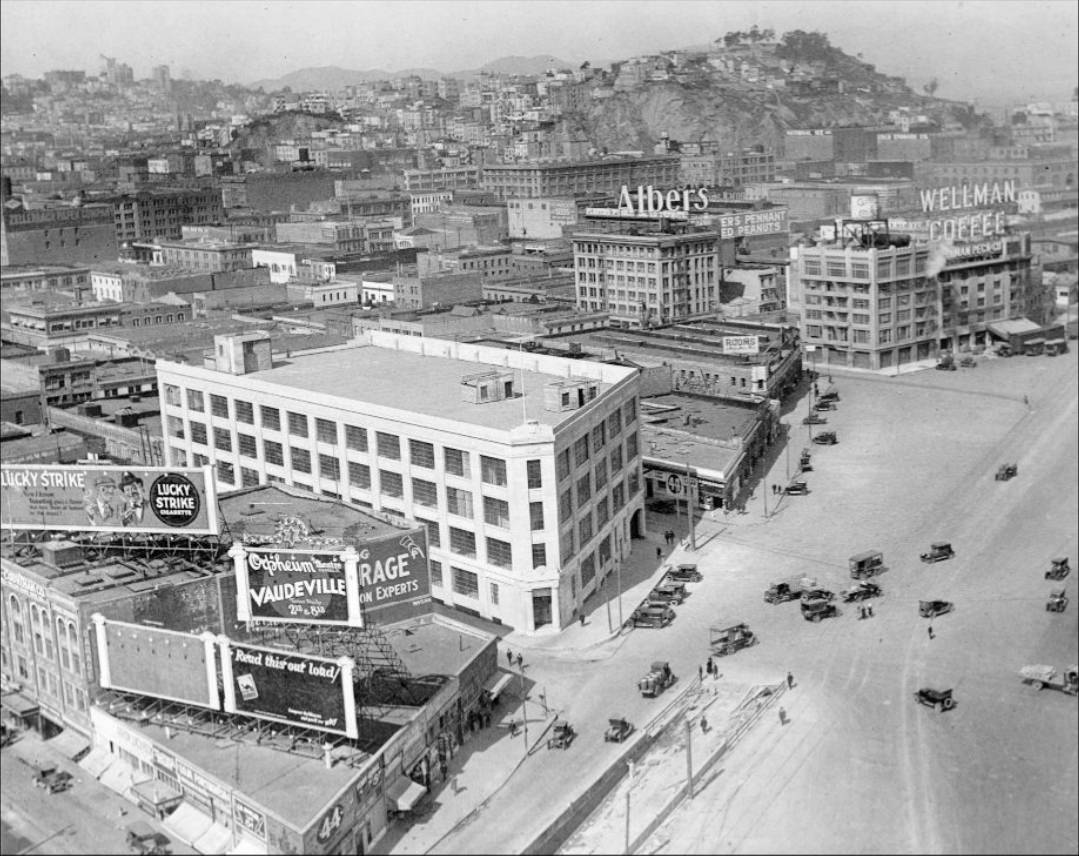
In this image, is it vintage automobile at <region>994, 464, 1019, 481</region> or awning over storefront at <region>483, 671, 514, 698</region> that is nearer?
awning over storefront at <region>483, 671, 514, 698</region>

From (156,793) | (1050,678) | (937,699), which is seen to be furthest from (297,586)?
(1050,678)

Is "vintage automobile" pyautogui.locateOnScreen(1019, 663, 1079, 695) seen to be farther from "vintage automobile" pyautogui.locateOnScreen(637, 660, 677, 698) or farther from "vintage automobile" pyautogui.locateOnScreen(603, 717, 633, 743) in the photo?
"vintage automobile" pyautogui.locateOnScreen(603, 717, 633, 743)

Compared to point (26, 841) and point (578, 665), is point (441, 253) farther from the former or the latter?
point (26, 841)

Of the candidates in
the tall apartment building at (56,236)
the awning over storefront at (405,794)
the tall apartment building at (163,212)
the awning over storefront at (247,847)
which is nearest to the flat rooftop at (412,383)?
the awning over storefront at (405,794)

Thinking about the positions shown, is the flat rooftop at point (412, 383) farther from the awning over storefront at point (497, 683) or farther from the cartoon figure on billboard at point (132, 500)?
the cartoon figure on billboard at point (132, 500)

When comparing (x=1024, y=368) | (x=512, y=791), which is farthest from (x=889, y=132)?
(x=512, y=791)

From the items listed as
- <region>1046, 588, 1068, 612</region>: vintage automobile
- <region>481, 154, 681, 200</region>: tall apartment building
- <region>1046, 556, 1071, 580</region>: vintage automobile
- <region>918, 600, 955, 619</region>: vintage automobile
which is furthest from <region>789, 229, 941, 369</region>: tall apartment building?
<region>481, 154, 681, 200</region>: tall apartment building
